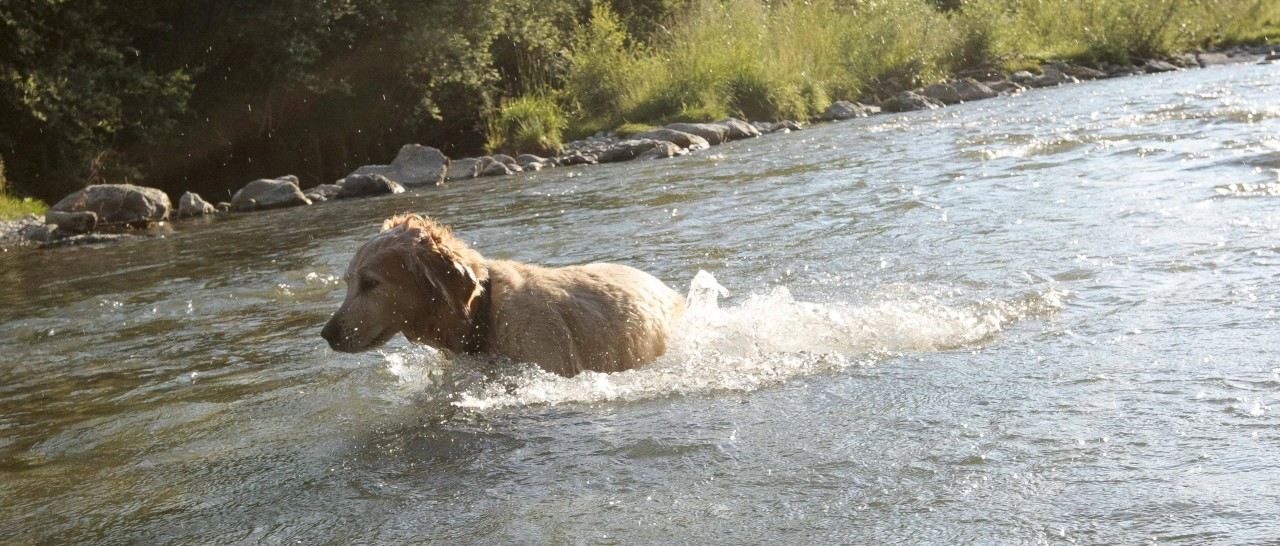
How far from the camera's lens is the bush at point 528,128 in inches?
984

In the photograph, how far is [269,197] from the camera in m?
21.5

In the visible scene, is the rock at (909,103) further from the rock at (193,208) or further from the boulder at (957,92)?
the rock at (193,208)

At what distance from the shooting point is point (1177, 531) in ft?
11.9

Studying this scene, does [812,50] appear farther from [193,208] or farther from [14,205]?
[14,205]

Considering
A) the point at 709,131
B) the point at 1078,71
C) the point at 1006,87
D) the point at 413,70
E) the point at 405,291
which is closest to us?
the point at 405,291

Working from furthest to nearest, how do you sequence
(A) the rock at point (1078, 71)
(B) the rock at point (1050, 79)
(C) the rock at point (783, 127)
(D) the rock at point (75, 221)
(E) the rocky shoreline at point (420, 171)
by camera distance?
(A) the rock at point (1078, 71) → (B) the rock at point (1050, 79) → (C) the rock at point (783, 127) → (E) the rocky shoreline at point (420, 171) → (D) the rock at point (75, 221)

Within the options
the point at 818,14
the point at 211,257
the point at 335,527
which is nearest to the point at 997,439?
the point at 335,527

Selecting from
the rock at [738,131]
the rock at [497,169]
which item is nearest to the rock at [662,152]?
the rock at [738,131]

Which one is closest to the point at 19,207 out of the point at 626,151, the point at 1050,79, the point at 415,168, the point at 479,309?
the point at 415,168

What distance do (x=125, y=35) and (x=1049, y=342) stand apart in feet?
76.5

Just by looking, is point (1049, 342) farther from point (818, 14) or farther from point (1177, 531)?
point (818, 14)

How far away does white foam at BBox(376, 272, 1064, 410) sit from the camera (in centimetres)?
622

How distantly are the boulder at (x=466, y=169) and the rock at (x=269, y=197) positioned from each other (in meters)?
2.86

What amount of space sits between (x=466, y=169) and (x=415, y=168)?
3.29 ft
